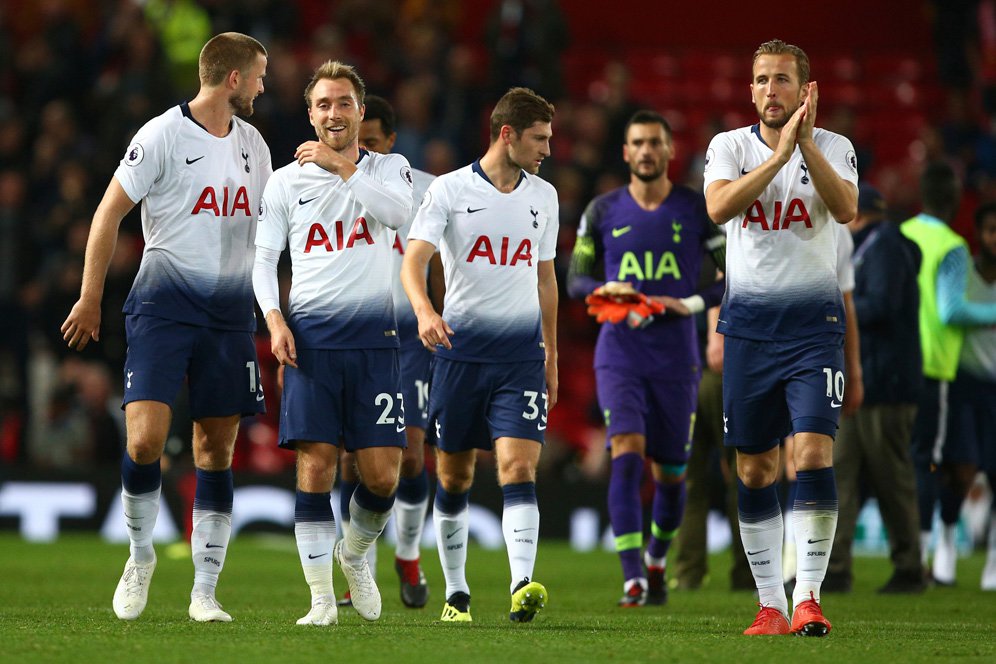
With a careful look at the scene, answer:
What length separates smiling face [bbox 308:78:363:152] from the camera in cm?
725

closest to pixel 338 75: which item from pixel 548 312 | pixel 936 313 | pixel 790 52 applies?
pixel 548 312

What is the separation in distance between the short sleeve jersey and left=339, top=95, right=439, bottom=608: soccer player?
114 centimetres

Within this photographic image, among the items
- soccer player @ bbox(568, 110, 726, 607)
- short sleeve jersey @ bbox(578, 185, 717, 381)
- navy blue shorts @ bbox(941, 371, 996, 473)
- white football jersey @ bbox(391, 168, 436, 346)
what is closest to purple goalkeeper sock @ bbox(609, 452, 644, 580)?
soccer player @ bbox(568, 110, 726, 607)

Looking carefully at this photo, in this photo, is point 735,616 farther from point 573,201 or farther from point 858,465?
point 573,201

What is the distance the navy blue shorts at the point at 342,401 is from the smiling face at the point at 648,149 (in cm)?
284

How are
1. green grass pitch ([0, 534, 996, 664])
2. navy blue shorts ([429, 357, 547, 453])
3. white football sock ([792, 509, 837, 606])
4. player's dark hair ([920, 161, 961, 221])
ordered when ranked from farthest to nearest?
player's dark hair ([920, 161, 961, 221]) → navy blue shorts ([429, 357, 547, 453]) → white football sock ([792, 509, 837, 606]) → green grass pitch ([0, 534, 996, 664])

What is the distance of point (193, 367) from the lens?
7.48 metres

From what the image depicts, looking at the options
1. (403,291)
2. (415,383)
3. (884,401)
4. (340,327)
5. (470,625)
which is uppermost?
(403,291)

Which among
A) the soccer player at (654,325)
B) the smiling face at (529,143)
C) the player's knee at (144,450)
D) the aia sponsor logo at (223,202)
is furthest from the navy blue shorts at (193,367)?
the soccer player at (654,325)

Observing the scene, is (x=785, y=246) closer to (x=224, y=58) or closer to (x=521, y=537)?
(x=521, y=537)

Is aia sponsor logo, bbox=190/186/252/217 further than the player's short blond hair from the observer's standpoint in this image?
Yes

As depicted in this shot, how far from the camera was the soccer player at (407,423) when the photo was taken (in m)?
9.05

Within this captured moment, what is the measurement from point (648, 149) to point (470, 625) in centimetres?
347

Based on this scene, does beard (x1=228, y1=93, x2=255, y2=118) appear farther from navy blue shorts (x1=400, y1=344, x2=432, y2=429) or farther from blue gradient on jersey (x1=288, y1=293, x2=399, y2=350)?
navy blue shorts (x1=400, y1=344, x2=432, y2=429)
